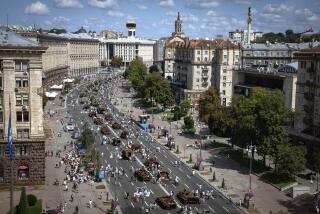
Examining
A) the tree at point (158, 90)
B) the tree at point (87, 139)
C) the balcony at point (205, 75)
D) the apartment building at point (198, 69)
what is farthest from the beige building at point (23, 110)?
the balcony at point (205, 75)

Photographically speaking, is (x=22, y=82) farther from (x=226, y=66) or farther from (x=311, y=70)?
(x=226, y=66)

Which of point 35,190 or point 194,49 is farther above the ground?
point 194,49

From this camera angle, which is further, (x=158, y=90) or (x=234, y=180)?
(x=158, y=90)

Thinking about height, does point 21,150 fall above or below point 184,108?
above

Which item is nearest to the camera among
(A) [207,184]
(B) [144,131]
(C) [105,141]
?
(A) [207,184]

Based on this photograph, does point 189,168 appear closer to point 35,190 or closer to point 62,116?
point 35,190

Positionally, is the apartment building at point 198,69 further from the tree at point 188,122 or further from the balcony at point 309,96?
the balcony at point 309,96

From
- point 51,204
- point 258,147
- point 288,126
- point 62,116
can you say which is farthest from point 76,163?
point 62,116

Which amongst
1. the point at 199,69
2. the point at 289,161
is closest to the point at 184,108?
the point at 199,69
